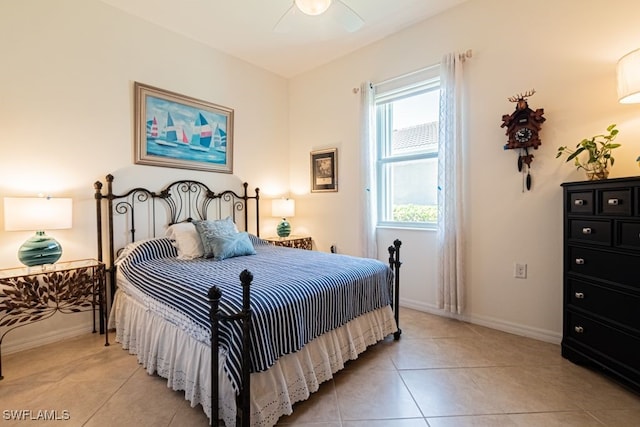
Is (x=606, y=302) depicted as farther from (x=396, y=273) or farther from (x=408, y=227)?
(x=408, y=227)

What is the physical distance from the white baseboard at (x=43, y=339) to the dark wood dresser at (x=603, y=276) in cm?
397

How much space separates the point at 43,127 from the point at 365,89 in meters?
3.13

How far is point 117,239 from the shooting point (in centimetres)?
282

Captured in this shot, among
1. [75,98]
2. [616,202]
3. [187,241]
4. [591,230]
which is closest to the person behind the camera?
[616,202]

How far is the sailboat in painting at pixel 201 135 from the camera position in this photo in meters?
3.34

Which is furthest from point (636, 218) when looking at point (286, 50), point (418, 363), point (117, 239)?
point (117, 239)

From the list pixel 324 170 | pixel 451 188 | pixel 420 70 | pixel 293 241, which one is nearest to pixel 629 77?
pixel 451 188

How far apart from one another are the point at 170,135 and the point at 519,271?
145 inches

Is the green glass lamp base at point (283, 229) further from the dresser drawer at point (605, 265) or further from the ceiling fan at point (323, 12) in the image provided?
the dresser drawer at point (605, 265)

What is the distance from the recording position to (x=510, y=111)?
8.29 feet

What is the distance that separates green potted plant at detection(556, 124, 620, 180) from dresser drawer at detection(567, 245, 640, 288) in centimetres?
53

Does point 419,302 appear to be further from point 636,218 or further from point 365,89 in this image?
point 365,89

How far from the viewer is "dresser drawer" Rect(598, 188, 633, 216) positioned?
168cm

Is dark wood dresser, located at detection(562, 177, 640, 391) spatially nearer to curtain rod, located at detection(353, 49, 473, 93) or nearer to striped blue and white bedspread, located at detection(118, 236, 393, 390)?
striped blue and white bedspread, located at detection(118, 236, 393, 390)
